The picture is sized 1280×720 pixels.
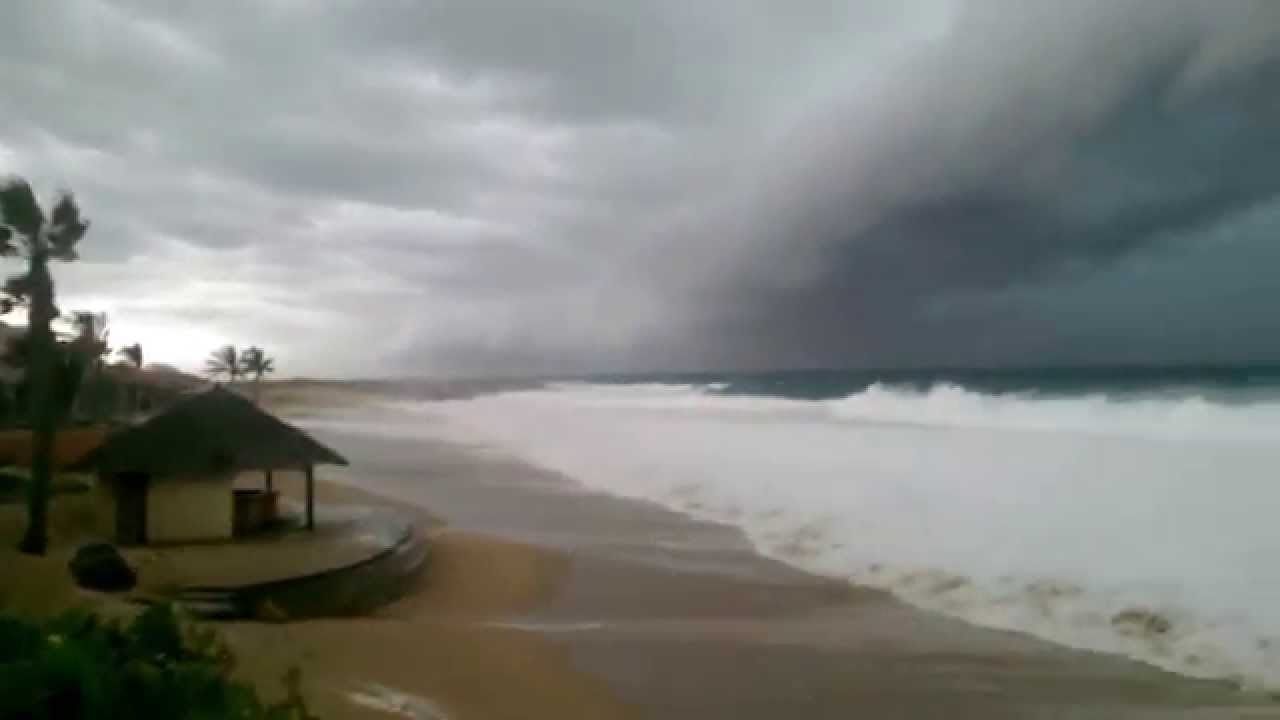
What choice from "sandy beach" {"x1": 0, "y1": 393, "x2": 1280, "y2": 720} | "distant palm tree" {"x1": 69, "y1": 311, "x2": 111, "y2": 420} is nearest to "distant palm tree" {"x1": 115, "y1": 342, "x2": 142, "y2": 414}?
"distant palm tree" {"x1": 69, "y1": 311, "x2": 111, "y2": 420}

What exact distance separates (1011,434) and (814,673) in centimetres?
2572

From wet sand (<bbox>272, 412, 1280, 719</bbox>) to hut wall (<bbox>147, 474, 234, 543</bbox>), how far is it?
3130 millimetres

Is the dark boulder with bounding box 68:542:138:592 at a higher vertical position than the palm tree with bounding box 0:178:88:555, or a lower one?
lower

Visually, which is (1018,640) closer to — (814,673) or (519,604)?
(814,673)

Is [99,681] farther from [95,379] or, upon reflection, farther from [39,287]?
[95,379]

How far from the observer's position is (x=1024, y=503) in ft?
64.6

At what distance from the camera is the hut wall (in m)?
14.5

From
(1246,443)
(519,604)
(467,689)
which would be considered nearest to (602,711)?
(467,689)

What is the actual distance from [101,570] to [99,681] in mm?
7197

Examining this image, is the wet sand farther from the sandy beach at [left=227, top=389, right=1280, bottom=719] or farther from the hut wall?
the hut wall

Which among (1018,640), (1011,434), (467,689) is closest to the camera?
(467,689)

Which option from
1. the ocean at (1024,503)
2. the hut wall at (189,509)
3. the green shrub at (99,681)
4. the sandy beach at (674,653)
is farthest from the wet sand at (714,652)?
the green shrub at (99,681)

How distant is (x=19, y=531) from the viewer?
14.9 metres

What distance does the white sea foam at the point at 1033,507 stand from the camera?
12430 mm
